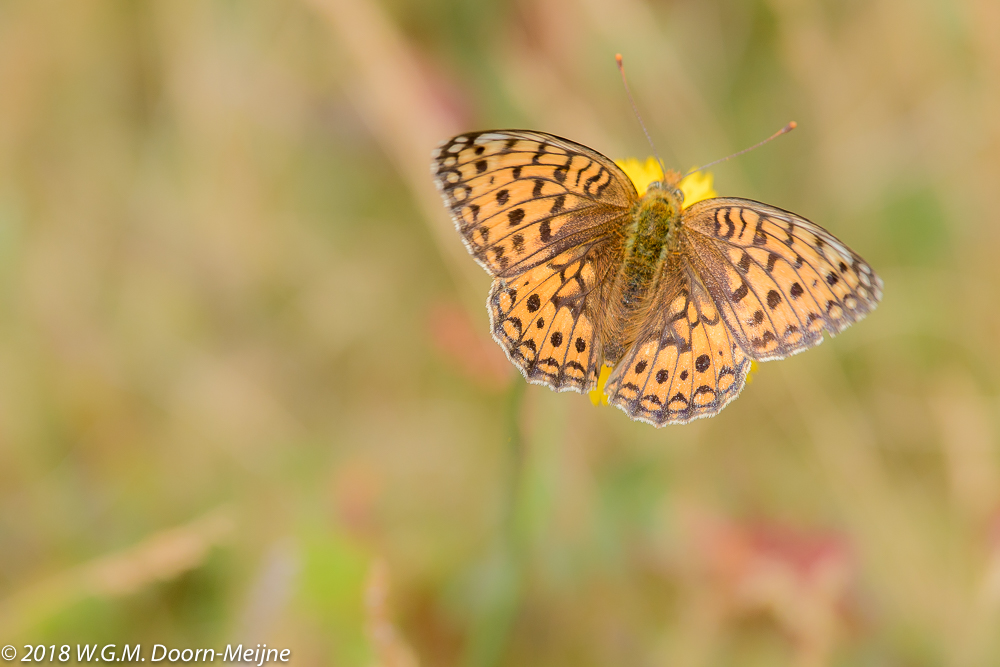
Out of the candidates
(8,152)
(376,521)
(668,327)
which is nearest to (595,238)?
(668,327)

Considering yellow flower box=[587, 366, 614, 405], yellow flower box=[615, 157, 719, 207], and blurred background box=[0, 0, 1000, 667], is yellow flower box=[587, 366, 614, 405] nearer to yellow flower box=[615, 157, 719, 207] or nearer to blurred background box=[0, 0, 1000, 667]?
blurred background box=[0, 0, 1000, 667]

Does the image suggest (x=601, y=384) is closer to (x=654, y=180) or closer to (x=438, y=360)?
(x=654, y=180)

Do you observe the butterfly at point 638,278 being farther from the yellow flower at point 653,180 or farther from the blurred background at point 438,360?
the blurred background at point 438,360

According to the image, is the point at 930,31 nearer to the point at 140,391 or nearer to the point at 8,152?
the point at 140,391

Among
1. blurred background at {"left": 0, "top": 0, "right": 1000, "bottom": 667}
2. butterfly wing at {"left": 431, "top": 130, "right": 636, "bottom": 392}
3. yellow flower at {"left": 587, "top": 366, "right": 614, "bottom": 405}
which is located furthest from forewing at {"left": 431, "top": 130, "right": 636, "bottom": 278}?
blurred background at {"left": 0, "top": 0, "right": 1000, "bottom": 667}

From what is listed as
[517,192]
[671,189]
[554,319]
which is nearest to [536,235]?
[517,192]

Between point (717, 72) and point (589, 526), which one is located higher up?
point (717, 72)

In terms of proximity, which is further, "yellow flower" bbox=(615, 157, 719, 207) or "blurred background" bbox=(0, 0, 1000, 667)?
"blurred background" bbox=(0, 0, 1000, 667)
